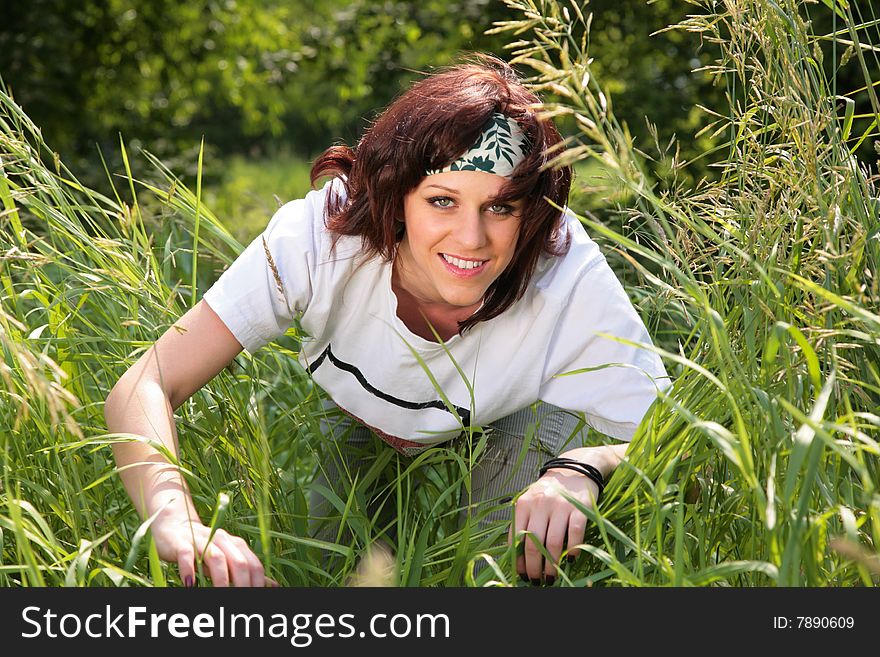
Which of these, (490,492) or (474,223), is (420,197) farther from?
(490,492)

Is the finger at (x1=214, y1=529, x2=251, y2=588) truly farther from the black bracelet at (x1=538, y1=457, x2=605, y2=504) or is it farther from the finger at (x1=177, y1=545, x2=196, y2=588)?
the black bracelet at (x1=538, y1=457, x2=605, y2=504)

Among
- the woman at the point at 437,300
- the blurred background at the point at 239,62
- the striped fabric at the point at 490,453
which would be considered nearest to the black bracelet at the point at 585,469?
the woman at the point at 437,300

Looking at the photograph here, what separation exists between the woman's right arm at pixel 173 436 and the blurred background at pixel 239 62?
2.06 m

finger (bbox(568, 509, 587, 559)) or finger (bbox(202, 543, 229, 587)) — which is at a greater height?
finger (bbox(202, 543, 229, 587))

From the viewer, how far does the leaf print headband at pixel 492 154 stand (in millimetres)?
1787

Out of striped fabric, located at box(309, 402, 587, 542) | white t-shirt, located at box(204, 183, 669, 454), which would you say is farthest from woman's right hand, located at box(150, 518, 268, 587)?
striped fabric, located at box(309, 402, 587, 542)

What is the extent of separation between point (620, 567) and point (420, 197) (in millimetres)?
794

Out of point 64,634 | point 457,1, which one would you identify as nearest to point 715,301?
point 64,634

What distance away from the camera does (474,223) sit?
1787 millimetres

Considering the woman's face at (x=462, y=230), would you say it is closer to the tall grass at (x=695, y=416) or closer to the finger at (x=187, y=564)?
the tall grass at (x=695, y=416)

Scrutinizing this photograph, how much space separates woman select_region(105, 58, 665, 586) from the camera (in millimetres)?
1768

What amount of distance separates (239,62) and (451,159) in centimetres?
392

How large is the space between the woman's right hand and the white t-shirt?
18.7 inches

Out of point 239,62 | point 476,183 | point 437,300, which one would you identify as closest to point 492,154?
point 476,183
